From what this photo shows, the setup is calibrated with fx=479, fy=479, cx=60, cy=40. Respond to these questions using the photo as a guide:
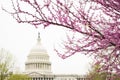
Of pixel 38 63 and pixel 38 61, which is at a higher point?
pixel 38 61

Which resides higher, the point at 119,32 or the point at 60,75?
the point at 60,75

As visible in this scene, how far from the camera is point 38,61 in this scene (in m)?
107

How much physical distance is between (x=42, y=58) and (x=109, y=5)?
10211 cm

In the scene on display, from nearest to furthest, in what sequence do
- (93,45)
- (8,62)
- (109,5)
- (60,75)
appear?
(109,5) < (93,45) < (8,62) < (60,75)

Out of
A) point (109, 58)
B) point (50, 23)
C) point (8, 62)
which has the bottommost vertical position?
point (109, 58)

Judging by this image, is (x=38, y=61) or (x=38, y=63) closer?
(x=38, y=61)

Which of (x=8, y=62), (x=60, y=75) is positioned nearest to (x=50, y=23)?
(x=8, y=62)

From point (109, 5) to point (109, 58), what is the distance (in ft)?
2.86

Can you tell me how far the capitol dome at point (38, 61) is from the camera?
351 ft

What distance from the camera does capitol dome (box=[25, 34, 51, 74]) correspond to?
4218 inches

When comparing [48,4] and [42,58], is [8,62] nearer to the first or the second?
[48,4]

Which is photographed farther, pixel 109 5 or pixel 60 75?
pixel 60 75

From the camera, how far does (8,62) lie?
52.0 meters

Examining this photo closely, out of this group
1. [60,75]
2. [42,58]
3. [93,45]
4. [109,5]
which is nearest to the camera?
[109,5]
